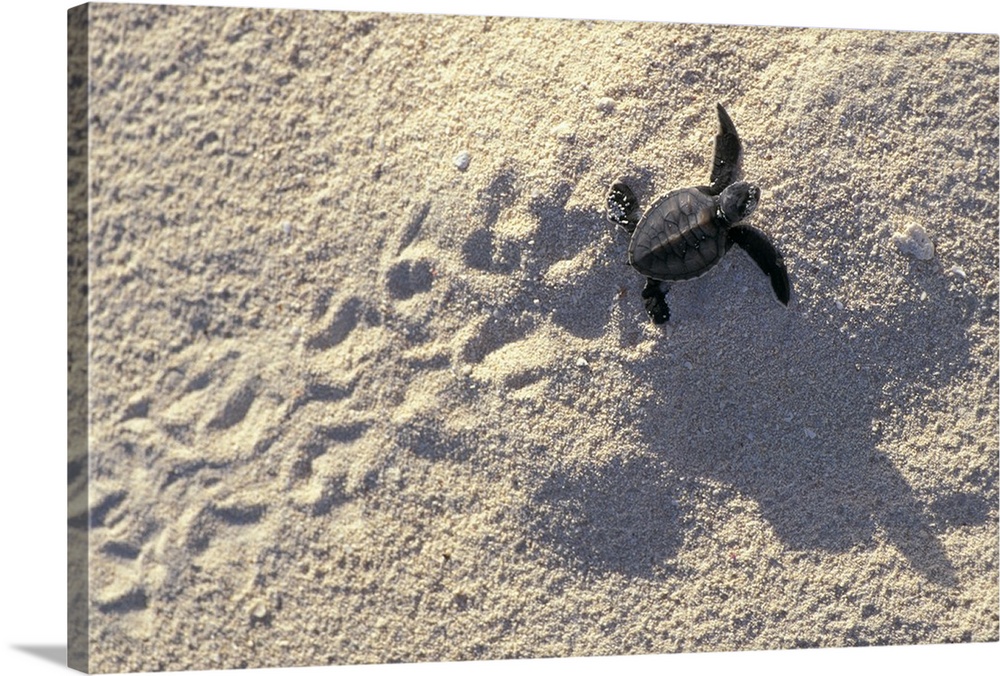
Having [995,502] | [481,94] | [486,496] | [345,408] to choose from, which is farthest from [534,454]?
[995,502]

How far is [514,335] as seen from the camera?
203 centimetres

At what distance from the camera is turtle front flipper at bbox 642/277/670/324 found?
2018 mm

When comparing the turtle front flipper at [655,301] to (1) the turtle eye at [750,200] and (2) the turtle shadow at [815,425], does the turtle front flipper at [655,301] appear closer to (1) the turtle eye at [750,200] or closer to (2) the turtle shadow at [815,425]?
(2) the turtle shadow at [815,425]

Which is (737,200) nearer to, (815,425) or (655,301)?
(655,301)

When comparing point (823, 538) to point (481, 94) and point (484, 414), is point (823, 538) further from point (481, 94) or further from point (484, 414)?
point (481, 94)

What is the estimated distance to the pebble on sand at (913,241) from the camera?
212 cm

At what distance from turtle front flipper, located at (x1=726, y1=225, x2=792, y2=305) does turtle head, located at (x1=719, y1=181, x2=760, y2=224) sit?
0.04 meters

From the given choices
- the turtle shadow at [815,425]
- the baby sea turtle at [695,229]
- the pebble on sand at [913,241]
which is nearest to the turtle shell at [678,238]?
the baby sea turtle at [695,229]

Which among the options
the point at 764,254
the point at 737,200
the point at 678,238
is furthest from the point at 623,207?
the point at 764,254

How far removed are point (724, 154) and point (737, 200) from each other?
0.14 meters

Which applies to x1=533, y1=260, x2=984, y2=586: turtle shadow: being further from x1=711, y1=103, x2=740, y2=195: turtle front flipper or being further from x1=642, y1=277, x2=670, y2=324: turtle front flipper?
x1=711, y1=103, x2=740, y2=195: turtle front flipper

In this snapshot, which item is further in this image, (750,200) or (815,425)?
(815,425)

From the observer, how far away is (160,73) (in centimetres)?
195

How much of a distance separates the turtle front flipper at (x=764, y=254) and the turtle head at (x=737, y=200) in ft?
0.14
